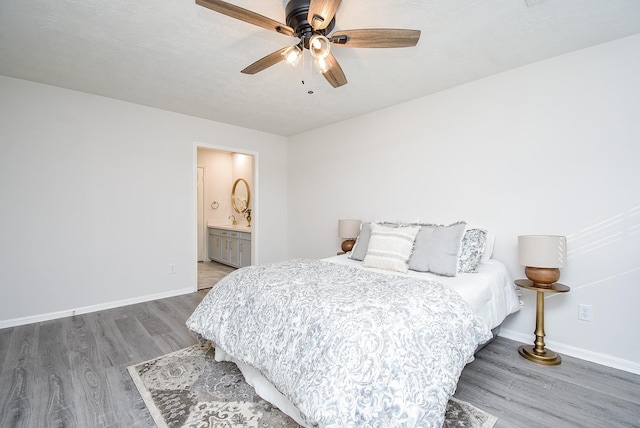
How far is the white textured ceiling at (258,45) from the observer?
183cm

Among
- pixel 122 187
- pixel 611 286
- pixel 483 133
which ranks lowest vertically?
pixel 611 286

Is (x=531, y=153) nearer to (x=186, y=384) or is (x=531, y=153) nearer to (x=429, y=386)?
(x=429, y=386)

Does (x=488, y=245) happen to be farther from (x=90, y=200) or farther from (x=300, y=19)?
(x=90, y=200)

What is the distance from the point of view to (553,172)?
2.42m

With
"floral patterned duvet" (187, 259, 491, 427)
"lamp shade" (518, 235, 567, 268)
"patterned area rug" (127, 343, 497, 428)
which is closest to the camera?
"floral patterned duvet" (187, 259, 491, 427)

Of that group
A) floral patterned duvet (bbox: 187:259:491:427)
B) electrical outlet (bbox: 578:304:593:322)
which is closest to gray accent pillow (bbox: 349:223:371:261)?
floral patterned duvet (bbox: 187:259:491:427)

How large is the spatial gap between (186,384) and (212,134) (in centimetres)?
331

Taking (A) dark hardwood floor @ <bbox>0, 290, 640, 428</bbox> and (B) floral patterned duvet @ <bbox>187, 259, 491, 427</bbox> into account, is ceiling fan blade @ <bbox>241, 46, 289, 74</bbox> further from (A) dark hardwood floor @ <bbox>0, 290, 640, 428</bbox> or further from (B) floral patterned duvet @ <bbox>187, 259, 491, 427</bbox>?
(A) dark hardwood floor @ <bbox>0, 290, 640, 428</bbox>

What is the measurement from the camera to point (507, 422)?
160cm

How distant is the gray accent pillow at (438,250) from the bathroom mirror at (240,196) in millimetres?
4207

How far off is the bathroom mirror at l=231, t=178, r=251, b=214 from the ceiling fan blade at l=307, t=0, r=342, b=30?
4648 mm

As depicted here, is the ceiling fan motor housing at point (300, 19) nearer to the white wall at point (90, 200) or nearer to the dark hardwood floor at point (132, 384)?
the dark hardwood floor at point (132, 384)

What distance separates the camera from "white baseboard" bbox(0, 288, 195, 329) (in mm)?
2877

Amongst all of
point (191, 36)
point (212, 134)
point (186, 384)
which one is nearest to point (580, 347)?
point (186, 384)
